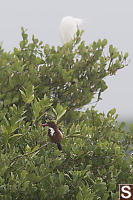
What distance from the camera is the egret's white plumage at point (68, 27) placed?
552 cm

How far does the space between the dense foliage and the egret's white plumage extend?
1082mm

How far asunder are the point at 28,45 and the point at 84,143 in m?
1.89

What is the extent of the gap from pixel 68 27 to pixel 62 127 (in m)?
3.16

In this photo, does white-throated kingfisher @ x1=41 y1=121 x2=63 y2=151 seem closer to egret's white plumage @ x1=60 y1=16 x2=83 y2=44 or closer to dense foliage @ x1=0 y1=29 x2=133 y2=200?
dense foliage @ x1=0 y1=29 x2=133 y2=200

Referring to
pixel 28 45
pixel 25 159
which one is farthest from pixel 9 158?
pixel 28 45

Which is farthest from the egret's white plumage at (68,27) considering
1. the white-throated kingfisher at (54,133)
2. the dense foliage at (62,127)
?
the white-throated kingfisher at (54,133)

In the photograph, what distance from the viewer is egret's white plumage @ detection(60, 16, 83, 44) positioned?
5.52m

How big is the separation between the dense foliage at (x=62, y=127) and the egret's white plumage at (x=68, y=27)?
1.08 m

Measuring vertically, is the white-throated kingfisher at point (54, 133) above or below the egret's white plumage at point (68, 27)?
below

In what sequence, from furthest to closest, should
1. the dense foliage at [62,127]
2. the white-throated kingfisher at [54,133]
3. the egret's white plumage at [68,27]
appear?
1. the egret's white plumage at [68,27]
2. the white-throated kingfisher at [54,133]
3. the dense foliage at [62,127]

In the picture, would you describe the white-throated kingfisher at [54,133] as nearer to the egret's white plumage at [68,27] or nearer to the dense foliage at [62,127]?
the dense foliage at [62,127]

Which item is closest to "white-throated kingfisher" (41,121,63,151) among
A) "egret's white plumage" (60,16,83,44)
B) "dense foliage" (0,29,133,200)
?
"dense foliage" (0,29,133,200)

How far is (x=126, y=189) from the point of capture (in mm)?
2494

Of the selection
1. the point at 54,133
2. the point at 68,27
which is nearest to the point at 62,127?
the point at 54,133
